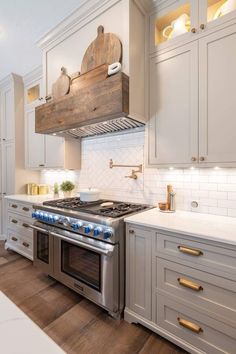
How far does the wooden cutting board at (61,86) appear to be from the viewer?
2.19 meters

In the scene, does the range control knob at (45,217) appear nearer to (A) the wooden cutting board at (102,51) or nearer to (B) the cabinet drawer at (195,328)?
(B) the cabinet drawer at (195,328)

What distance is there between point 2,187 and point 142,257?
3.11 meters

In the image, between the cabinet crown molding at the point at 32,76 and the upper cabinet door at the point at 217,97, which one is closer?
the upper cabinet door at the point at 217,97

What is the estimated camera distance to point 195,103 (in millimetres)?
1648

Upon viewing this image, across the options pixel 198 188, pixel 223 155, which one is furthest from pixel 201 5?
pixel 198 188

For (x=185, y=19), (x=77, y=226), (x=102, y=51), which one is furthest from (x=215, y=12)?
(x=77, y=226)

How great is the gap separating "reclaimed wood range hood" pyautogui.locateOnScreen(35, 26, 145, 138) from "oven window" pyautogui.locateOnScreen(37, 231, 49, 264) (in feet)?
4.23

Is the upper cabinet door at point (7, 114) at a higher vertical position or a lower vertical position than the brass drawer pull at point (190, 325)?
higher

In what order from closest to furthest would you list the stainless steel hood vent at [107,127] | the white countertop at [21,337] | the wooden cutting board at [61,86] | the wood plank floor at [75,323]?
the white countertop at [21,337] → the wood plank floor at [75,323] → the stainless steel hood vent at [107,127] → the wooden cutting board at [61,86]

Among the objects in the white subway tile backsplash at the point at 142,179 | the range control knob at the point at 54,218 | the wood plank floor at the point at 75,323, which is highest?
the white subway tile backsplash at the point at 142,179

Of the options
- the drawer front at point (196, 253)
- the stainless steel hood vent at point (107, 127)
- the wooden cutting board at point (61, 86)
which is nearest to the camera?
the drawer front at point (196, 253)

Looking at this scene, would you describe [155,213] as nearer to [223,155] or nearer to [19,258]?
[223,155]

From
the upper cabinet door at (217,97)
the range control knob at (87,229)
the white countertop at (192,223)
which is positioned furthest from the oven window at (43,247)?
the upper cabinet door at (217,97)

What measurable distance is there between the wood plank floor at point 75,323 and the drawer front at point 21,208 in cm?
82
